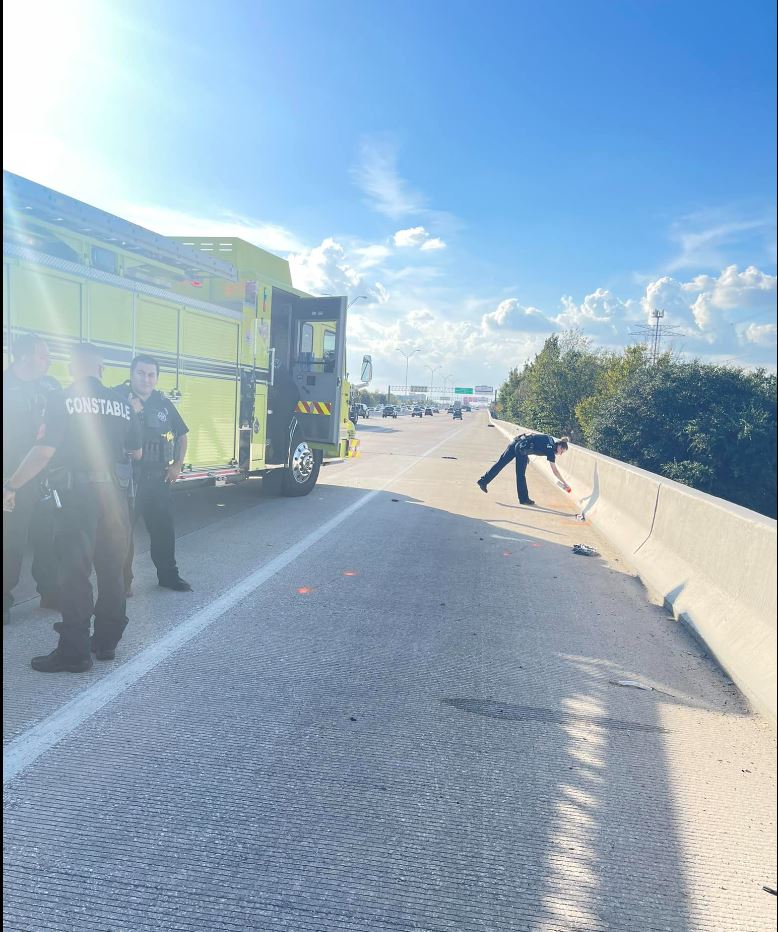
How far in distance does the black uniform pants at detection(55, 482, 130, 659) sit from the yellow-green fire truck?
1.90m

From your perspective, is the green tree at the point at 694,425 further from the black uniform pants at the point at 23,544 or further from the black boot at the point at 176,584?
the black uniform pants at the point at 23,544

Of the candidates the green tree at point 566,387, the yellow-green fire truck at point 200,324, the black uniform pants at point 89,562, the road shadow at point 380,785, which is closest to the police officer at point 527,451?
the yellow-green fire truck at point 200,324

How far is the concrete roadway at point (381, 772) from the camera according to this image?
2.29m

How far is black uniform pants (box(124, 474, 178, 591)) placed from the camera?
18.0 ft

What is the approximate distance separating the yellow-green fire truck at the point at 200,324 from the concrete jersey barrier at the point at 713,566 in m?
5.05

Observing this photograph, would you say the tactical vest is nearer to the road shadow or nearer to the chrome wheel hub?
the road shadow

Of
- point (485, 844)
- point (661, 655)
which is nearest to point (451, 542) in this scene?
point (661, 655)

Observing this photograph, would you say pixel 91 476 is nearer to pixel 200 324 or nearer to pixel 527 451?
pixel 200 324

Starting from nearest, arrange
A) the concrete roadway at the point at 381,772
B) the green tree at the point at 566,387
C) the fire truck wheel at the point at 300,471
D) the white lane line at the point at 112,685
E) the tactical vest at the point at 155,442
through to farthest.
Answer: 1. the concrete roadway at the point at 381,772
2. the white lane line at the point at 112,685
3. the tactical vest at the point at 155,442
4. the fire truck wheel at the point at 300,471
5. the green tree at the point at 566,387

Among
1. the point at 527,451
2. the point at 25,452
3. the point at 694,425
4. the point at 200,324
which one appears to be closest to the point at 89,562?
the point at 25,452

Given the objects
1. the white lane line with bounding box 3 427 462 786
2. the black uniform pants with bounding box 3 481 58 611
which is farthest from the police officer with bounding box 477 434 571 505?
the black uniform pants with bounding box 3 481 58 611

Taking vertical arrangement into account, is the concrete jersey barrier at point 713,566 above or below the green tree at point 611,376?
below

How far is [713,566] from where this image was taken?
4.95 metres

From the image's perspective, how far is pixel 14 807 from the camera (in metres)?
2.67
